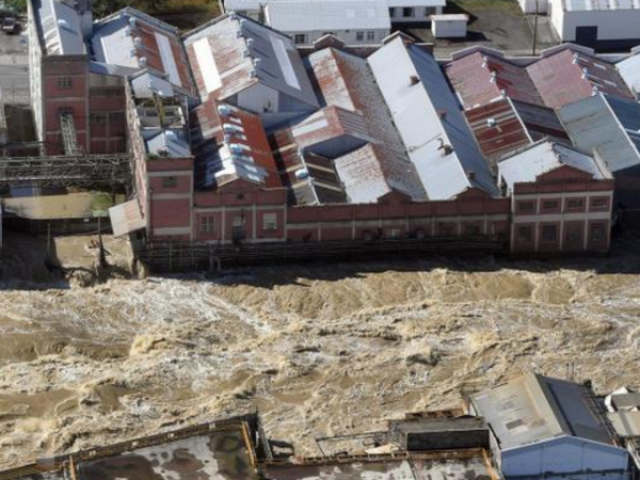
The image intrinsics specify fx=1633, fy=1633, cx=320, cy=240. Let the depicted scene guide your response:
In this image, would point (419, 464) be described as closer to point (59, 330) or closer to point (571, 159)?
point (59, 330)

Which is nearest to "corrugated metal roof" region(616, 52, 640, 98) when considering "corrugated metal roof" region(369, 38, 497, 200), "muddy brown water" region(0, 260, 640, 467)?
"corrugated metal roof" region(369, 38, 497, 200)

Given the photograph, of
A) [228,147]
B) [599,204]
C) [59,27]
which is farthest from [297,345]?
[59,27]

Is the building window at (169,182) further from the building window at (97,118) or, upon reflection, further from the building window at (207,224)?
the building window at (97,118)

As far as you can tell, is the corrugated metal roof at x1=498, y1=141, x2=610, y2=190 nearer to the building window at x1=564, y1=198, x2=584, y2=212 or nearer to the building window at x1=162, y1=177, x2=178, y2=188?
the building window at x1=564, y1=198, x2=584, y2=212

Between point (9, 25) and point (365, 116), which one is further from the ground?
point (9, 25)

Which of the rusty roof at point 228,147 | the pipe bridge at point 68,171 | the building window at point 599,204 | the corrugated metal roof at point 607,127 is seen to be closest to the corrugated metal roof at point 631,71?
the corrugated metal roof at point 607,127

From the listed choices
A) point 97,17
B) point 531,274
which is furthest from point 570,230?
point 97,17

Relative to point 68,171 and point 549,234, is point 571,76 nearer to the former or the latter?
point 549,234
